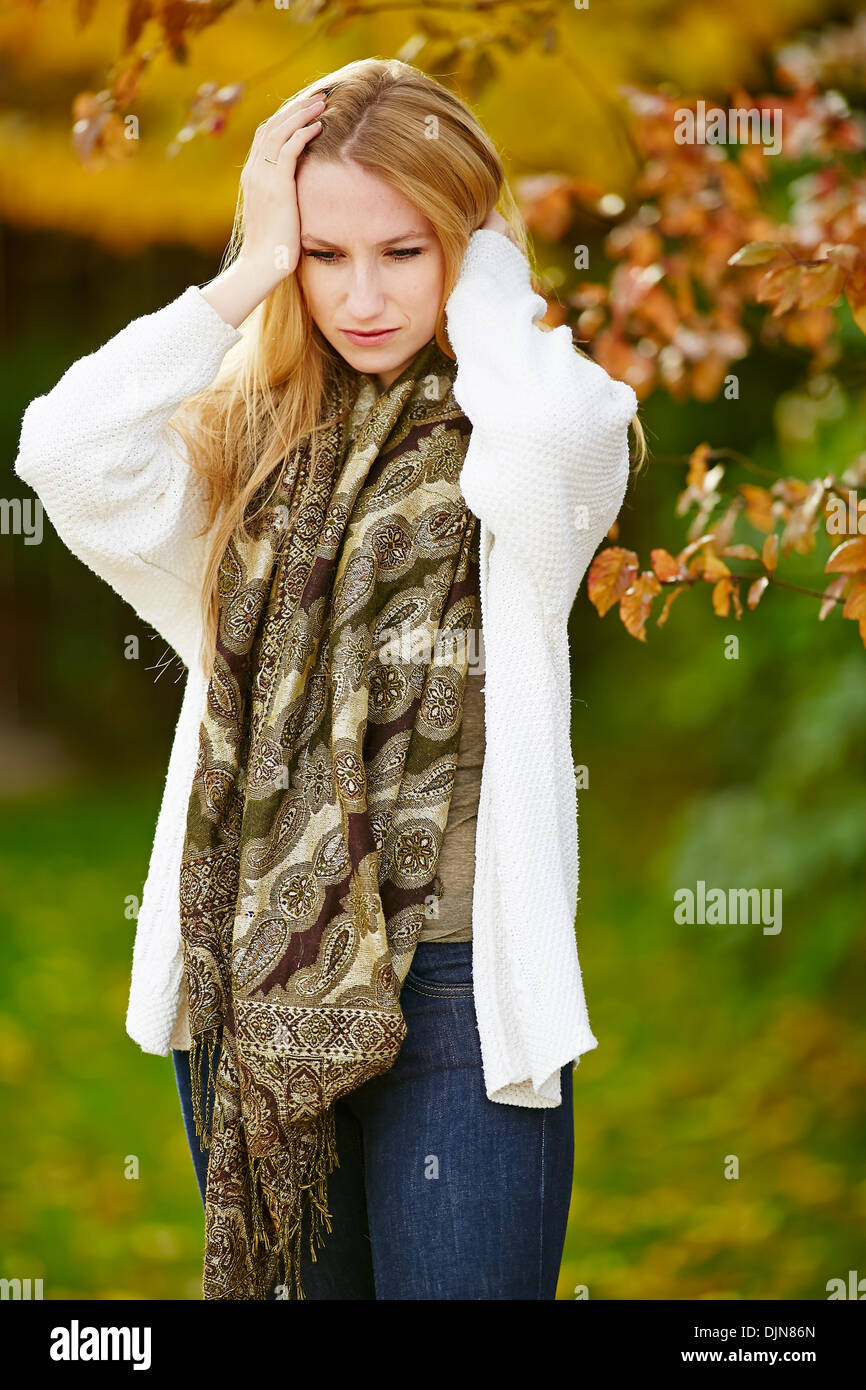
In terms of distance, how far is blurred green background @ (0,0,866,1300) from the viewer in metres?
2.90

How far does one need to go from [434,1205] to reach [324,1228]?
18 cm

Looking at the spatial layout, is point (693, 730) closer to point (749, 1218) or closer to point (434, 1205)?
point (749, 1218)

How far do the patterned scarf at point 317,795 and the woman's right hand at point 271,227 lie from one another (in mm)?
163

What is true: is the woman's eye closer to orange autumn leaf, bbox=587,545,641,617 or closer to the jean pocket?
orange autumn leaf, bbox=587,545,641,617

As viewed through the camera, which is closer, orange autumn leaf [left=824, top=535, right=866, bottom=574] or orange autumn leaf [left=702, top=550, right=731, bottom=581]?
orange autumn leaf [left=824, top=535, right=866, bottom=574]

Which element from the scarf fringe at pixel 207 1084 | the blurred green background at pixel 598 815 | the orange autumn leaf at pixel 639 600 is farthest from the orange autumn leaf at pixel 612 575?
the blurred green background at pixel 598 815

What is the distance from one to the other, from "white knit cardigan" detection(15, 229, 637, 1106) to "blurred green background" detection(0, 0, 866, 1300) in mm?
1175

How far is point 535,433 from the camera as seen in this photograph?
1.33 metres

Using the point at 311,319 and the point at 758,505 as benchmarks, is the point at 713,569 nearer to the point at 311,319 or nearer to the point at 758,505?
the point at 758,505

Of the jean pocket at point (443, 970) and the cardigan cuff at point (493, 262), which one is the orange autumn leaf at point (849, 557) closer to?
the cardigan cuff at point (493, 262)

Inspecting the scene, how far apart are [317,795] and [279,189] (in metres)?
0.63

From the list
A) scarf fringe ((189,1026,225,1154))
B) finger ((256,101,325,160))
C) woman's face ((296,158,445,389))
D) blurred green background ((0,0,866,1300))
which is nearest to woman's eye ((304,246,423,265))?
woman's face ((296,158,445,389))

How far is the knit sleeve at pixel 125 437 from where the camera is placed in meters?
1.39
